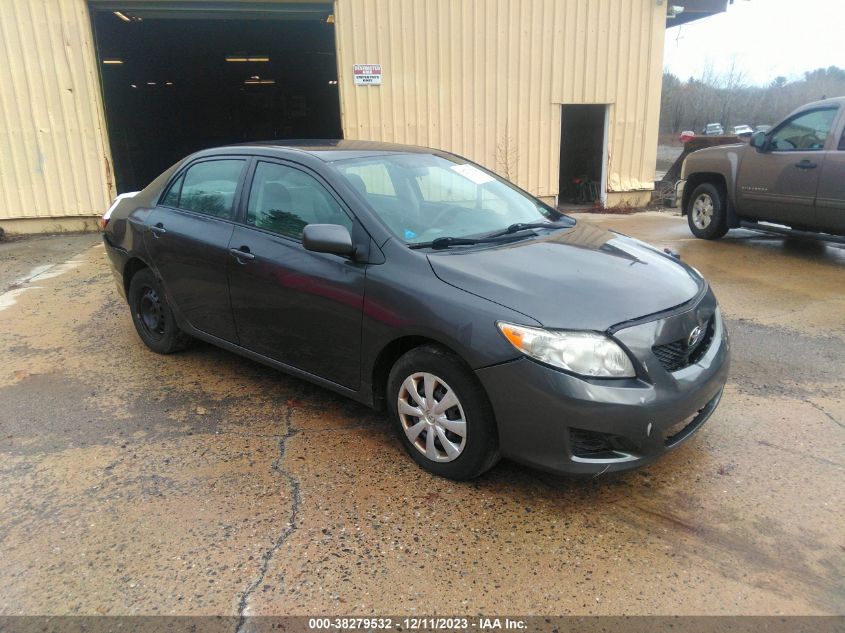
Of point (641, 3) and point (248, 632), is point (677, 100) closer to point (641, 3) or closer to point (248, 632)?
point (641, 3)

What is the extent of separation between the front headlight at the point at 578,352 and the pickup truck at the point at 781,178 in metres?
5.84

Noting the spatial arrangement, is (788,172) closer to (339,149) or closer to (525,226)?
(525,226)

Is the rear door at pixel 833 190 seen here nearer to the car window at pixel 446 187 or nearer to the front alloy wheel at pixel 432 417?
the car window at pixel 446 187

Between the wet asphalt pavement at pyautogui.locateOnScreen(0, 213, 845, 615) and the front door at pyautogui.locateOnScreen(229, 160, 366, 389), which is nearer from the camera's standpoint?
the wet asphalt pavement at pyautogui.locateOnScreen(0, 213, 845, 615)

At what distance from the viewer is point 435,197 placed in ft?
12.5

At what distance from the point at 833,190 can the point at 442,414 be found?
247 inches

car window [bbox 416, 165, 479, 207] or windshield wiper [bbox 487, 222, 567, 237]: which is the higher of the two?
car window [bbox 416, 165, 479, 207]

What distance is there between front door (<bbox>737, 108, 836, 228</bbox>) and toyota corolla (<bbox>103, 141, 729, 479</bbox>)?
4.70 metres

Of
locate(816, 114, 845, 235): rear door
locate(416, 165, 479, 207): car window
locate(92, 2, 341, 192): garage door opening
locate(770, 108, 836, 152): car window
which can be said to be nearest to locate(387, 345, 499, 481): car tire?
locate(416, 165, 479, 207): car window

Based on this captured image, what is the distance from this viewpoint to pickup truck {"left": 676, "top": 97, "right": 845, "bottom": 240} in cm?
703

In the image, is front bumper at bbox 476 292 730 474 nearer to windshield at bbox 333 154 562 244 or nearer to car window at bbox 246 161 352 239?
windshield at bbox 333 154 562 244

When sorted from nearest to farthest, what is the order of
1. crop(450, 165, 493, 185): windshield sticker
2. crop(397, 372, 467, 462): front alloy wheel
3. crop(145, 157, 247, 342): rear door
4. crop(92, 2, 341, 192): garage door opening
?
1. crop(397, 372, 467, 462): front alloy wheel
2. crop(145, 157, 247, 342): rear door
3. crop(450, 165, 493, 185): windshield sticker
4. crop(92, 2, 341, 192): garage door opening

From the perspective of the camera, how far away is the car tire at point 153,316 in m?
4.64

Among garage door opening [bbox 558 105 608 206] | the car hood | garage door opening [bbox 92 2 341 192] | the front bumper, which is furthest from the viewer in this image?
garage door opening [bbox 92 2 341 192]
